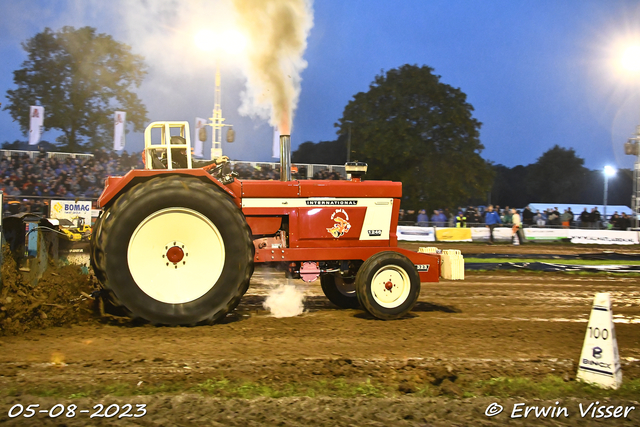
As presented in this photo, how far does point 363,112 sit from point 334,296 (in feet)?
74.0

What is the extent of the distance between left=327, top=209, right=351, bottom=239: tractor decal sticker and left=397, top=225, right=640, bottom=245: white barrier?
16410 millimetres

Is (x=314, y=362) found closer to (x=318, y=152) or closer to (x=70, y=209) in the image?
(x=70, y=209)

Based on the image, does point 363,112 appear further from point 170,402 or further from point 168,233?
point 170,402

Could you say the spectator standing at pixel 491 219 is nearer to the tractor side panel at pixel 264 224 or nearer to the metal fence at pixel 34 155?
the metal fence at pixel 34 155

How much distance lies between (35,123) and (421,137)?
766 inches

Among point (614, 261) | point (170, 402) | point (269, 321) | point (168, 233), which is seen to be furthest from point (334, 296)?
point (614, 261)

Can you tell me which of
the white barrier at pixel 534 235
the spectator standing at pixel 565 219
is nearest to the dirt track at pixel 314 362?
the white barrier at pixel 534 235

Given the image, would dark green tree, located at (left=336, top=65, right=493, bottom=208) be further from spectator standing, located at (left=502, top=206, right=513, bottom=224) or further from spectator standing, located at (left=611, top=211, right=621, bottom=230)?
spectator standing, located at (left=611, top=211, right=621, bottom=230)

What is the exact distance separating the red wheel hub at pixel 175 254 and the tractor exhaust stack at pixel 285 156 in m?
1.49

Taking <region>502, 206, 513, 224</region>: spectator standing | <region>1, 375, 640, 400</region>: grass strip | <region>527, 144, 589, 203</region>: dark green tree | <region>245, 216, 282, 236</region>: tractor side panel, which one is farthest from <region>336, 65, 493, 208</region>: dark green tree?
<region>527, 144, 589, 203</region>: dark green tree

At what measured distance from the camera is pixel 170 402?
356cm

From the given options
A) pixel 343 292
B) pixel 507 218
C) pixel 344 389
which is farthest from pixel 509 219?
A: pixel 344 389

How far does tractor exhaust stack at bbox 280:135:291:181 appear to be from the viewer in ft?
20.8

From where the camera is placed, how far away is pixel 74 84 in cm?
2917
